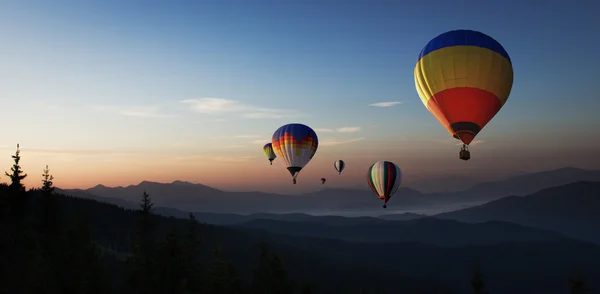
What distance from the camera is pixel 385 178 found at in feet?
276

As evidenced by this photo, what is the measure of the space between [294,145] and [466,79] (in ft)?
153

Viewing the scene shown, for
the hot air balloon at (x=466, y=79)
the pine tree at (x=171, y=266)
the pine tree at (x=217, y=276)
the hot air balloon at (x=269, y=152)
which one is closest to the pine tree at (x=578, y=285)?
Answer: the hot air balloon at (x=466, y=79)

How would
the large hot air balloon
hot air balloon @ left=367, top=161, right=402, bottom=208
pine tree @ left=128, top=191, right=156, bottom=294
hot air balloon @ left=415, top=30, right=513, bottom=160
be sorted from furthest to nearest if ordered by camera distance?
the large hot air balloon < hot air balloon @ left=367, top=161, right=402, bottom=208 < hot air balloon @ left=415, top=30, right=513, bottom=160 < pine tree @ left=128, top=191, right=156, bottom=294

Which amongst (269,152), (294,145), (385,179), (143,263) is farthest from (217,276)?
(269,152)

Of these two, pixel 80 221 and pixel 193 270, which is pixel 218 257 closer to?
pixel 193 270

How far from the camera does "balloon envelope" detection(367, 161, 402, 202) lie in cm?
8375

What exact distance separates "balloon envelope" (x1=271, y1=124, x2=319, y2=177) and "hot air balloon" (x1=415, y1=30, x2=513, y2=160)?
142 ft

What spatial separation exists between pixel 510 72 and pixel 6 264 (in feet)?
158

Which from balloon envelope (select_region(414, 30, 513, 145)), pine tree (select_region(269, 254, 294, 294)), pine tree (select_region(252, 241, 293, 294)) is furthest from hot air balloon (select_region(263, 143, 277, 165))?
balloon envelope (select_region(414, 30, 513, 145))

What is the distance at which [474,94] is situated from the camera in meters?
43.9

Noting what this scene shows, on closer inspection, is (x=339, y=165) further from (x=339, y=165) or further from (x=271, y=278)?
(x=271, y=278)

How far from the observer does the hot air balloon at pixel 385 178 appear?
275 feet

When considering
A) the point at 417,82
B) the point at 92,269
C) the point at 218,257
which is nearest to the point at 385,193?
the point at 417,82

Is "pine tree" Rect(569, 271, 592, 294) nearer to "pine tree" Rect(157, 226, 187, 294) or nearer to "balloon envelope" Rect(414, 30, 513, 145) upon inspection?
"balloon envelope" Rect(414, 30, 513, 145)
